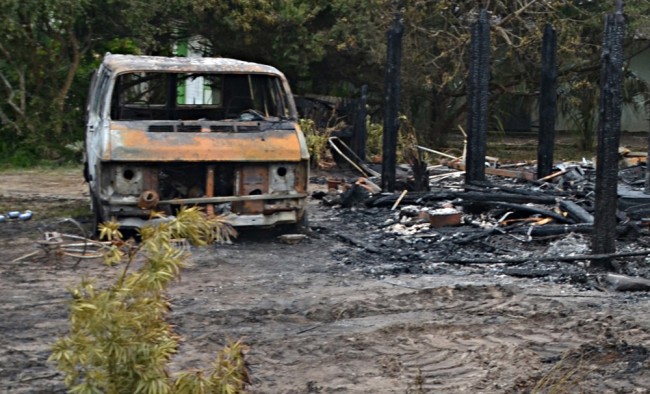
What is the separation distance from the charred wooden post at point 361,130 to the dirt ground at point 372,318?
7551 millimetres

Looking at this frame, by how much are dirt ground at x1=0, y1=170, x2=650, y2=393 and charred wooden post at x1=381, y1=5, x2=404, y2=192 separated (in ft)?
10.6

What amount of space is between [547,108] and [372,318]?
8.54 metres

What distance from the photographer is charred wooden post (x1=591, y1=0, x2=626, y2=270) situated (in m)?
9.31

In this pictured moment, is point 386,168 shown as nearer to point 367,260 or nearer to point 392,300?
point 367,260

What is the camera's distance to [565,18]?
21.8 metres

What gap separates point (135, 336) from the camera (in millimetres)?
4465

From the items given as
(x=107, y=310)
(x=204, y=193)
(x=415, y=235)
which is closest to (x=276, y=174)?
(x=204, y=193)

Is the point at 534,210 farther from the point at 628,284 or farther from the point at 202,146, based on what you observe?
the point at 202,146

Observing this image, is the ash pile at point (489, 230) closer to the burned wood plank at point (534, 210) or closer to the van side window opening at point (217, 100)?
the burned wood plank at point (534, 210)

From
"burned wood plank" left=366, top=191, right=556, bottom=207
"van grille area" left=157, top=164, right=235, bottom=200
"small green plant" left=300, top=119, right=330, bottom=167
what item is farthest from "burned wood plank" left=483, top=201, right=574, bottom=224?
"small green plant" left=300, top=119, right=330, bottom=167

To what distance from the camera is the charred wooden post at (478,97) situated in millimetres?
13758

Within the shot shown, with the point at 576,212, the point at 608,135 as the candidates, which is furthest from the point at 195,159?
the point at 576,212

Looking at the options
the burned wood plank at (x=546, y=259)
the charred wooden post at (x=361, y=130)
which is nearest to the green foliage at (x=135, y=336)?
the burned wood plank at (x=546, y=259)

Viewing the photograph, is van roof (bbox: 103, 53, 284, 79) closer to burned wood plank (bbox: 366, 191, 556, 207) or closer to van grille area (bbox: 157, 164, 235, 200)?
van grille area (bbox: 157, 164, 235, 200)
